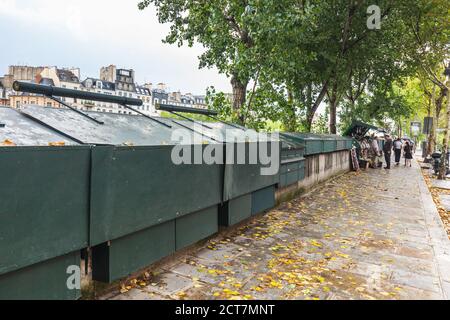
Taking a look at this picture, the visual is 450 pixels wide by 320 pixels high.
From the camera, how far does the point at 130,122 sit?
479 centimetres

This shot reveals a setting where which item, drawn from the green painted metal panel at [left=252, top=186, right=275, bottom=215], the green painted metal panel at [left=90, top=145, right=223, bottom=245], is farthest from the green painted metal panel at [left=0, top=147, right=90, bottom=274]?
the green painted metal panel at [left=252, top=186, right=275, bottom=215]

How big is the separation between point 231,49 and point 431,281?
9.14 metres

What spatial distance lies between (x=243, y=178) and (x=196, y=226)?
4.59 feet

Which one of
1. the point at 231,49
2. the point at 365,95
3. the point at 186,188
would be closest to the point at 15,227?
the point at 186,188

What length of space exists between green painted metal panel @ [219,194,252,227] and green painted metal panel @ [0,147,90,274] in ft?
9.43

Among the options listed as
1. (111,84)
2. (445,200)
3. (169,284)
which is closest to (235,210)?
(169,284)

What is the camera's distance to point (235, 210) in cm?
599

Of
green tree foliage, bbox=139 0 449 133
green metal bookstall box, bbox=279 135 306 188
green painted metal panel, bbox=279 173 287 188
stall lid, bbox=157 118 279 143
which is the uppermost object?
green tree foliage, bbox=139 0 449 133

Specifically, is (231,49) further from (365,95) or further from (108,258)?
(365,95)

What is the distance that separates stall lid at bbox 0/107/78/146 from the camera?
280 cm

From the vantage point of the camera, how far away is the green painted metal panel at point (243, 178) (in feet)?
18.1

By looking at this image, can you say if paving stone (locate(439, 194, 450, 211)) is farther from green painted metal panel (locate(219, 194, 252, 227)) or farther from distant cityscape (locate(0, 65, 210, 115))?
distant cityscape (locate(0, 65, 210, 115))

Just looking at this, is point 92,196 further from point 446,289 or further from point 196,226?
point 446,289

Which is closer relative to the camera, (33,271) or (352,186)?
(33,271)
